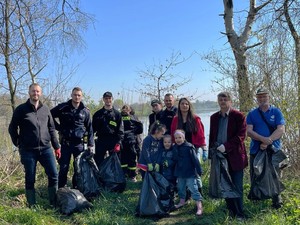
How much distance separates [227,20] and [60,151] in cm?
542

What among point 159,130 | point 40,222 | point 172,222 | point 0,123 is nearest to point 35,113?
point 40,222

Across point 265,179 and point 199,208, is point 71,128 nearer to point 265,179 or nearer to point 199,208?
point 199,208

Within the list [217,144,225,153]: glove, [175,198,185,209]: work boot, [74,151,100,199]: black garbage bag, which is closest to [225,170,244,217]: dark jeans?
[217,144,225,153]: glove

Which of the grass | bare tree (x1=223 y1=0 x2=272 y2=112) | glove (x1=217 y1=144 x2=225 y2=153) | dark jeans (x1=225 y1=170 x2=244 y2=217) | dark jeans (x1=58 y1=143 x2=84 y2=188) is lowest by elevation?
the grass

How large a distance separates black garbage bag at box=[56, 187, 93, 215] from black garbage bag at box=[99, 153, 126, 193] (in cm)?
82

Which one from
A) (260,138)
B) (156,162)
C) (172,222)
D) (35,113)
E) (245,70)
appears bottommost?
(172,222)

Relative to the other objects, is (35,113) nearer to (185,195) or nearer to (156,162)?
(156,162)

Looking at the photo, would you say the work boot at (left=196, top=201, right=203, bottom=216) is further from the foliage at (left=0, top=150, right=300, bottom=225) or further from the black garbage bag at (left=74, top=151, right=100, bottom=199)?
the black garbage bag at (left=74, top=151, right=100, bottom=199)

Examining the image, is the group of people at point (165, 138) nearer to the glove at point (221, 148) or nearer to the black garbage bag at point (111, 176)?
the glove at point (221, 148)

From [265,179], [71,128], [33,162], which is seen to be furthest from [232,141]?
[33,162]

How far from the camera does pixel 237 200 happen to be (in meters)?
4.41

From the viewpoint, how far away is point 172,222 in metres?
4.50

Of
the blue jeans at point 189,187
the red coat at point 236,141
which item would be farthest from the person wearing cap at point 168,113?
the red coat at point 236,141

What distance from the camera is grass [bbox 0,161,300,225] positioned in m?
4.20
